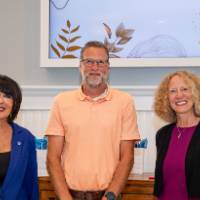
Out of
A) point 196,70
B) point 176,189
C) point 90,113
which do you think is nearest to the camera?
point 176,189

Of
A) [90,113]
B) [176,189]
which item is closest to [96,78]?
[90,113]

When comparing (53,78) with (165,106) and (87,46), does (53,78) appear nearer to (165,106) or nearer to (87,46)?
(87,46)

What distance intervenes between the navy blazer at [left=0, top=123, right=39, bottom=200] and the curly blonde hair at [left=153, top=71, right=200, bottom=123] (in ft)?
2.46

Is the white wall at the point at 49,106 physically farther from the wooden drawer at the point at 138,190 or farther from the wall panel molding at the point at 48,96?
the wooden drawer at the point at 138,190

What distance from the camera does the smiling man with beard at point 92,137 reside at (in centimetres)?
228

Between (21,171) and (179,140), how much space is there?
856 mm

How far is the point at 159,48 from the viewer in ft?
10.2

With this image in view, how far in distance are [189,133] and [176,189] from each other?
302 mm

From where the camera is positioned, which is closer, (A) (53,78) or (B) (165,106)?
(B) (165,106)

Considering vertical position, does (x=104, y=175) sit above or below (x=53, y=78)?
below

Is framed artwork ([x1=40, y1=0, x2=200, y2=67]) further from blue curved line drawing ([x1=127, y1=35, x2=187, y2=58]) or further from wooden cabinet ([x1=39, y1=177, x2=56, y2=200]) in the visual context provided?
wooden cabinet ([x1=39, y1=177, x2=56, y2=200])

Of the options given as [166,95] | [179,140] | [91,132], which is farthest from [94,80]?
[179,140]

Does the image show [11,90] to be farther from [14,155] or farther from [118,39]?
[118,39]

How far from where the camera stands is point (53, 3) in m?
3.20
